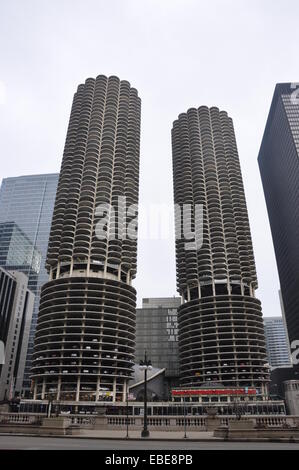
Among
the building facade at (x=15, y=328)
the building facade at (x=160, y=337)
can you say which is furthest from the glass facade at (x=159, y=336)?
the building facade at (x=15, y=328)

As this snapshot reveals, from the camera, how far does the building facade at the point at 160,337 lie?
155 m

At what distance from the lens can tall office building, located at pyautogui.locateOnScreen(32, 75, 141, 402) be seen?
340ft

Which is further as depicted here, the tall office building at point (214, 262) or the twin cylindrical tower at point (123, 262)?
the tall office building at point (214, 262)

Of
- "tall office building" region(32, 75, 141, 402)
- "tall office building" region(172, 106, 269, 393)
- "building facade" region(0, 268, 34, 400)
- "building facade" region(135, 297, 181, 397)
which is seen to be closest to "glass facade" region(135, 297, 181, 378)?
"building facade" region(135, 297, 181, 397)

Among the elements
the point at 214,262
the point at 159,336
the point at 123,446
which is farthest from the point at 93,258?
the point at 123,446

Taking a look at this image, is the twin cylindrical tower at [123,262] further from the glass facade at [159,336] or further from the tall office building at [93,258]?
the glass facade at [159,336]

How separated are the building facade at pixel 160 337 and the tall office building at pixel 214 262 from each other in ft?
72.2

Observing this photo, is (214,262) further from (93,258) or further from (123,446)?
(123,446)

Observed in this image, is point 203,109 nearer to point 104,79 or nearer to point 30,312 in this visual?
point 104,79

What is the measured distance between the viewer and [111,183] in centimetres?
13512

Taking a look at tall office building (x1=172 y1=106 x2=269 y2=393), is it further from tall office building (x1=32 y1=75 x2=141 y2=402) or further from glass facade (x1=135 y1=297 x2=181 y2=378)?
tall office building (x1=32 y1=75 x2=141 y2=402)

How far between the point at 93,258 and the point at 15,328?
7432 cm

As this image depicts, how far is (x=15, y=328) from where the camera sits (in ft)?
545
